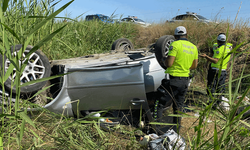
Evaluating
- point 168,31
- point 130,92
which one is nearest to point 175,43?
point 130,92

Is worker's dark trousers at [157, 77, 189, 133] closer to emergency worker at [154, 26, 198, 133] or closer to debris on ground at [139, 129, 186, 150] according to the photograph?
emergency worker at [154, 26, 198, 133]

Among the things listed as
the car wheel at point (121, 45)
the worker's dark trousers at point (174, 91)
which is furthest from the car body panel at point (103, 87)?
the car wheel at point (121, 45)

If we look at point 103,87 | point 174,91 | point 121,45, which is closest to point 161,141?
point 103,87

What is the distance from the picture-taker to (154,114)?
347 cm

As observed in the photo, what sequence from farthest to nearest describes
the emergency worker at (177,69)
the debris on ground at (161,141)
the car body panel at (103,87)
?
A: 1. the emergency worker at (177,69)
2. the car body panel at (103,87)
3. the debris on ground at (161,141)

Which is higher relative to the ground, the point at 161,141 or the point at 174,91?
the point at 174,91

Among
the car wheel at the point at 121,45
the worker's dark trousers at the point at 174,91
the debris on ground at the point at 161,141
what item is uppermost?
the car wheel at the point at 121,45

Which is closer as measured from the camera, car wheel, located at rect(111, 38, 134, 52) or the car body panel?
the car body panel

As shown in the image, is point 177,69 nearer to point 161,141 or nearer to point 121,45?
point 161,141

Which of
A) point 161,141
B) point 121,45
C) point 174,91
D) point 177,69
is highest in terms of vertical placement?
point 121,45

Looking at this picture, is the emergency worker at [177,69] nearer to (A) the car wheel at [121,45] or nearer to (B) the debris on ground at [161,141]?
(B) the debris on ground at [161,141]

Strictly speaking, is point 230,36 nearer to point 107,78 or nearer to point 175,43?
point 175,43

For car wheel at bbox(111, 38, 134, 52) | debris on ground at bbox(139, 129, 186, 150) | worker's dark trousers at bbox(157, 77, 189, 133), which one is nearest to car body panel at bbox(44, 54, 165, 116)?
worker's dark trousers at bbox(157, 77, 189, 133)

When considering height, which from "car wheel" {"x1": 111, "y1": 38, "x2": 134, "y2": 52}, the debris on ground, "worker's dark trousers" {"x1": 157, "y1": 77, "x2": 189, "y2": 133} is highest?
"car wheel" {"x1": 111, "y1": 38, "x2": 134, "y2": 52}
